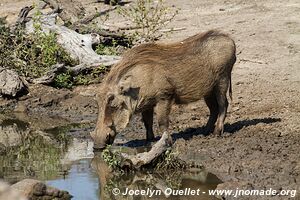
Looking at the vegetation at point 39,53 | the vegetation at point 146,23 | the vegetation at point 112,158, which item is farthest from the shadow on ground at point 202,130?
the vegetation at point 146,23

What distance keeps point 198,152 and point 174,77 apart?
91cm

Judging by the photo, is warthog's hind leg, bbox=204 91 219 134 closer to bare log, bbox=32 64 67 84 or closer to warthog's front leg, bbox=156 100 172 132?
warthog's front leg, bbox=156 100 172 132

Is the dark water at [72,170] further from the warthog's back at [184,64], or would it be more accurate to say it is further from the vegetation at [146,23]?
the vegetation at [146,23]

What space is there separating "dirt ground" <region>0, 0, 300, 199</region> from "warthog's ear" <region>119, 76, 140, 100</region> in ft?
2.69

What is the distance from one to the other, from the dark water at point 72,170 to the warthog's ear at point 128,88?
2.66 feet

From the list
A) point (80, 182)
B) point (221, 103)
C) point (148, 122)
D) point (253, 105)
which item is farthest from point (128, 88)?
point (253, 105)

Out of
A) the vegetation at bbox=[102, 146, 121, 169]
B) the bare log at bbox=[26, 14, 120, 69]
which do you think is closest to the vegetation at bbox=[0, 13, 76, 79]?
the bare log at bbox=[26, 14, 120, 69]

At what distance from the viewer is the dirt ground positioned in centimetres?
764

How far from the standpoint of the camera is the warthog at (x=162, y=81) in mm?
8445

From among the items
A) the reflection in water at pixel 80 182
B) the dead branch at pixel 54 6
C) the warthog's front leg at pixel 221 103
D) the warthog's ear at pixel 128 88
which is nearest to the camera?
the reflection in water at pixel 80 182

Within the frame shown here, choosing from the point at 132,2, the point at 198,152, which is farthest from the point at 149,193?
the point at 132,2

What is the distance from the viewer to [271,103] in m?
10.2

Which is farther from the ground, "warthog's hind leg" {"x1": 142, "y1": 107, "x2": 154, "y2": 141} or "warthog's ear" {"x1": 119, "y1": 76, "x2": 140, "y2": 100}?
"warthog's ear" {"x1": 119, "y1": 76, "x2": 140, "y2": 100}

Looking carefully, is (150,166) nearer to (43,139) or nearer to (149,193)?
(149,193)
